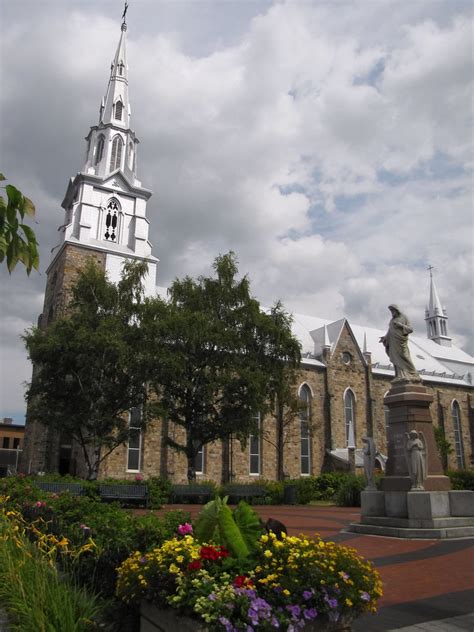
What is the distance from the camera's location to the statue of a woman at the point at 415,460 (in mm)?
12594

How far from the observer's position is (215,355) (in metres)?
27.8

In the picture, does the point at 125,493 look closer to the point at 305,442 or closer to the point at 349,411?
the point at 305,442

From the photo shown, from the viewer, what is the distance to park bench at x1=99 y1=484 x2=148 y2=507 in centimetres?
2070

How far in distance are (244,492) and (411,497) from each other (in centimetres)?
1442

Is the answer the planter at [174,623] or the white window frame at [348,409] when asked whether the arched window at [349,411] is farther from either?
the planter at [174,623]

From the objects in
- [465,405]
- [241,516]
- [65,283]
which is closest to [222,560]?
[241,516]

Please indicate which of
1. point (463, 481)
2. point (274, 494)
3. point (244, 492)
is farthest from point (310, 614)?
point (463, 481)

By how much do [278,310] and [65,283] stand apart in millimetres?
15156

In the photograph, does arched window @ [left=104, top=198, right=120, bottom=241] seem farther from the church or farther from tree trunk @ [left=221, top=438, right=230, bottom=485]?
tree trunk @ [left=221, top=438, right=230, bottom=485]

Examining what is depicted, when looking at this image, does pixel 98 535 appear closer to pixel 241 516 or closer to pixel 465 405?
pixel 241 516

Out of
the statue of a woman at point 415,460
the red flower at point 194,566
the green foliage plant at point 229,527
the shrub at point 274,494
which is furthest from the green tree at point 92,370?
Result: the red flower at point 194,566

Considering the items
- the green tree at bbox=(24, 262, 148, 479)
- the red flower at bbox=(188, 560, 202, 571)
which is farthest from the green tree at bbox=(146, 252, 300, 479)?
the red flower at bbox=(188, 560, 202, 571)

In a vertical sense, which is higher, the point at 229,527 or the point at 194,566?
the point at 229,527

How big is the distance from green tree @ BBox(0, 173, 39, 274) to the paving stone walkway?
16.4 ft
